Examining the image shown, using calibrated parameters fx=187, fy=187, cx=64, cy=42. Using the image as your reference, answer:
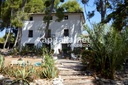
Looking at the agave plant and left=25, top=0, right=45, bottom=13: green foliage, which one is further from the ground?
left=25, top=0, right=45, bottom=13: green foliage

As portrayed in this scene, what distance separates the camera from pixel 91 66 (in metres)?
9.66

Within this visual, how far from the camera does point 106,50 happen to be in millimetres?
8938

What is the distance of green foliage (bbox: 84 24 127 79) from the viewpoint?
8719mm

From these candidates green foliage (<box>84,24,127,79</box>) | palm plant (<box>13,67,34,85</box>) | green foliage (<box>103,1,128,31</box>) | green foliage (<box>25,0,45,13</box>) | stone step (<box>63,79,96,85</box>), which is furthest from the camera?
green foliage (<box>25,0,45,13</box>)

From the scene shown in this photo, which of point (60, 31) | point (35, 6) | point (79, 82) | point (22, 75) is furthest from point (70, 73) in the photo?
point (35, 6)

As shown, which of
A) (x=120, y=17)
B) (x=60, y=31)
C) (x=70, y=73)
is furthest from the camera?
(x=60, y=31)

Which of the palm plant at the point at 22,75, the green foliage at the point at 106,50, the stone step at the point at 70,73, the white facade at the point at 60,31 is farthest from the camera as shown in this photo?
the white facade at the point at 60,31

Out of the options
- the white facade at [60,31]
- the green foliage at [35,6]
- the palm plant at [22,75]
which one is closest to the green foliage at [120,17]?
the palm plant at [22,75]

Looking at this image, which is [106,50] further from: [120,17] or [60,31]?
[60,31]

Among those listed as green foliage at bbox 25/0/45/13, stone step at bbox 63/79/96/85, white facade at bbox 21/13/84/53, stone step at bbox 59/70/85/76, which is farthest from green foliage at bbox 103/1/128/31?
green foliage at bbox 25/0/45/13

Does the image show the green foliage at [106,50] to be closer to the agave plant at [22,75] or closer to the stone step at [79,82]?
the stone step at [79,82]

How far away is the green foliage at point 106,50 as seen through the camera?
→ 872 centimetres

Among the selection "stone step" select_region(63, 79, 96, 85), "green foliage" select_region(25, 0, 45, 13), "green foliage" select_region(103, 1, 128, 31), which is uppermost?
"green foliage" select_region(25, 0, 45, 13)

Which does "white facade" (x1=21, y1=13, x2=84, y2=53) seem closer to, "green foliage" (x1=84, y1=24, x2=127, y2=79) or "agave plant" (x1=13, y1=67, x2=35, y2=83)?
"green foliage" (x1=84, y1=24, x2=127, y2=79)
